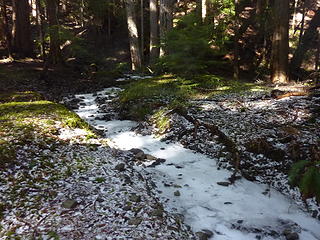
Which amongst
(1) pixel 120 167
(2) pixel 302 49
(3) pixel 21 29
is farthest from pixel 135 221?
(3) pixel 21 29

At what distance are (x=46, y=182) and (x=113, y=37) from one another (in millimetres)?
24824

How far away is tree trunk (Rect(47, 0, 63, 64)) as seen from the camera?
41.9ft

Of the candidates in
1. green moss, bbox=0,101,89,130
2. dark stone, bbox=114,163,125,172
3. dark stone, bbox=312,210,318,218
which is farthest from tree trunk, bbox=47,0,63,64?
dark stone, bbox=312,210,318,218

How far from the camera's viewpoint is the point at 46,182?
367cm

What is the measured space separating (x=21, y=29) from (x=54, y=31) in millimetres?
4254

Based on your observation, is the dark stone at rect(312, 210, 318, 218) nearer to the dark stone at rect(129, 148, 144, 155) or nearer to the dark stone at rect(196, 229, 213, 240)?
the dark stone at rect(196, 229, 213, 240)

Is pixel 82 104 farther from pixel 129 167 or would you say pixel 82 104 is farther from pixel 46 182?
pixel 46 182

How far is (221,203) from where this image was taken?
4.00 metres

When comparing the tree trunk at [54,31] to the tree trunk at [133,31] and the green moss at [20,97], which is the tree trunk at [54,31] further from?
the green moss at [20,97]

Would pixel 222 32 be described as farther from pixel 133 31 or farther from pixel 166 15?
pixel 133 31

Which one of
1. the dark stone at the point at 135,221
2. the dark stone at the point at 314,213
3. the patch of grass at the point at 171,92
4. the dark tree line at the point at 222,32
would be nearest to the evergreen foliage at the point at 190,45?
the dark tree line at the point at 222,32

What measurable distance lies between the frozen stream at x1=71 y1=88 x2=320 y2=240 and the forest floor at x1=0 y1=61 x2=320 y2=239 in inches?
0.8

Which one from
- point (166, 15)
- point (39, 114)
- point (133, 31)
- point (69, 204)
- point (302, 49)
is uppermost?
point (166, 15)

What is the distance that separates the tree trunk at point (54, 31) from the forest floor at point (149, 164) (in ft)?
18.2
